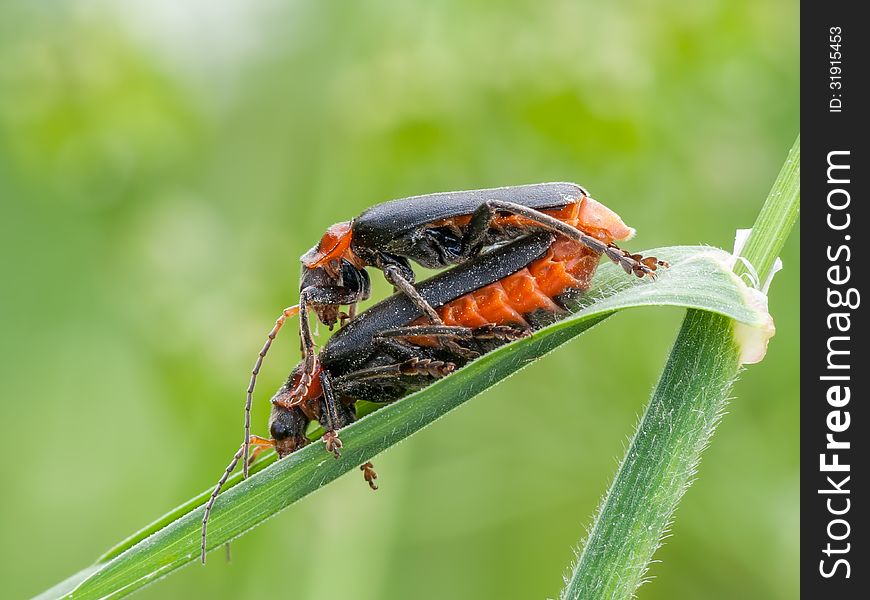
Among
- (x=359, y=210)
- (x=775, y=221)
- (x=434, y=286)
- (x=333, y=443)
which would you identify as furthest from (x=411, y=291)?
(x=359, y=210)

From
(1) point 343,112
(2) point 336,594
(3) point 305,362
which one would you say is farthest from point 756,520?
(1) point 343,112

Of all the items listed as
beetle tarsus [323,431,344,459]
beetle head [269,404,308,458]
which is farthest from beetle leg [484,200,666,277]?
beetle head [269,404,308,458]

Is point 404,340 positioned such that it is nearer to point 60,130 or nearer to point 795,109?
point 60,130

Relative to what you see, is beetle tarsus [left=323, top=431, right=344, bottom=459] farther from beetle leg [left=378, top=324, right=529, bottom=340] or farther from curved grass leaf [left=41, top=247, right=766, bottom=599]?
beetle leg [left=378, top=324, right=529, bottom=340]

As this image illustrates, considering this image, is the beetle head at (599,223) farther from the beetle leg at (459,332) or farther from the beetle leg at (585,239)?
the beetle leg at (459,332)

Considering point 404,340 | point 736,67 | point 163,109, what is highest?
point 163,109

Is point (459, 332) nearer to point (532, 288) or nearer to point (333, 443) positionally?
point (532, 288)

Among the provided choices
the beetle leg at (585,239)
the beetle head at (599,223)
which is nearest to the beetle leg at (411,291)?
the beetle leg at (585,239)

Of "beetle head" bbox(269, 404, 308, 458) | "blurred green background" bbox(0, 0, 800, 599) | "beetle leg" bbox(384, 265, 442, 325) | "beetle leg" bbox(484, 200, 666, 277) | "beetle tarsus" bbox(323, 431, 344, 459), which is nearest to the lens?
"beetle tarsus" bbox(323, 431, 344, 459)
